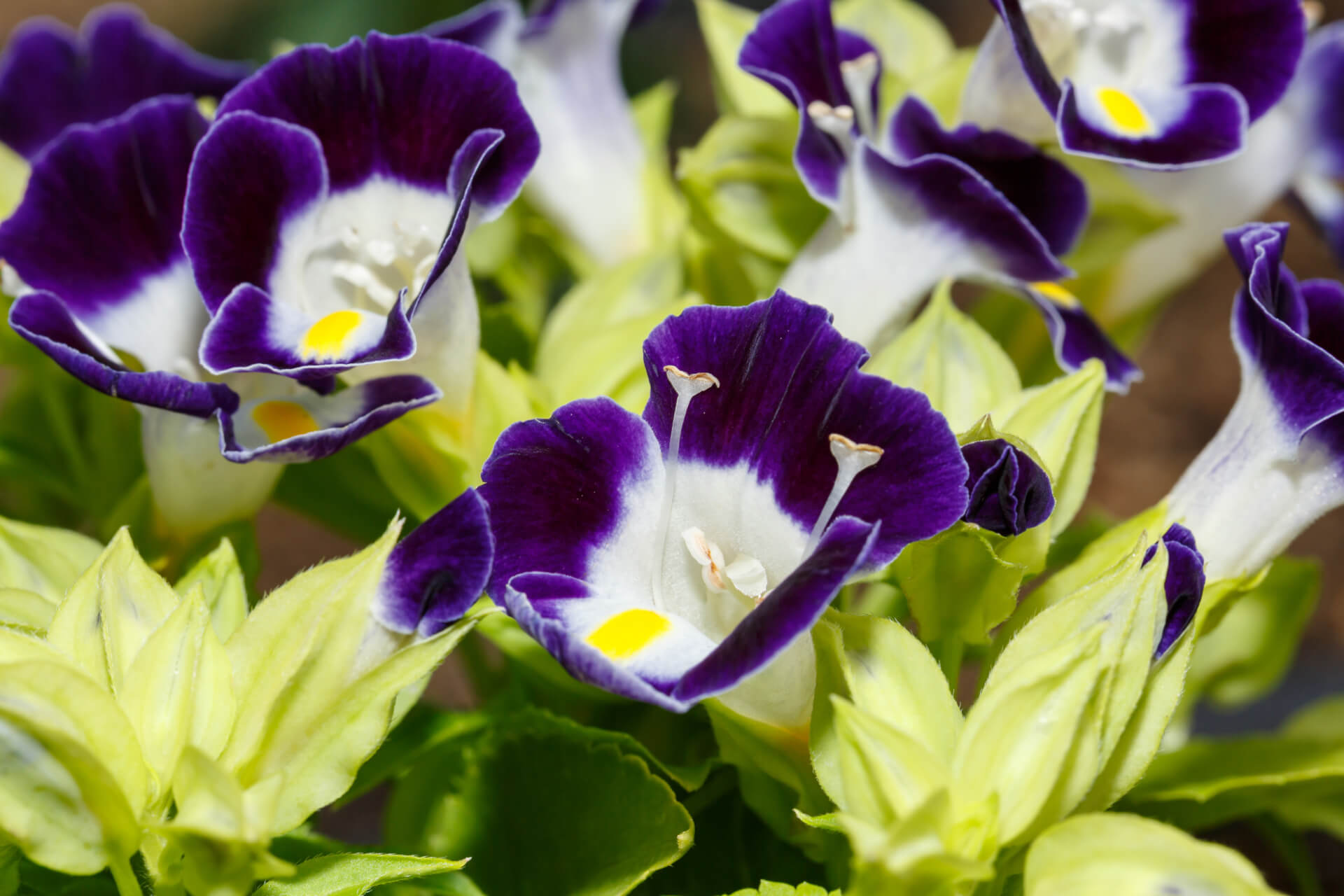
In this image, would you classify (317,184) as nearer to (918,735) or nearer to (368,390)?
A: (368,390)

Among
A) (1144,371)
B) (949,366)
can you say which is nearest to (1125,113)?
(949,366)

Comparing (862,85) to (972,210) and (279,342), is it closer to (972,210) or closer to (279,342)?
(972,210)

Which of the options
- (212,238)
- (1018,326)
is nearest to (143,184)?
(212,238)

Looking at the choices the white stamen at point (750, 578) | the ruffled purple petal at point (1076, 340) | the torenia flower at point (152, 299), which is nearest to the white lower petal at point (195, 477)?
the torenia flower at point (152, 299)

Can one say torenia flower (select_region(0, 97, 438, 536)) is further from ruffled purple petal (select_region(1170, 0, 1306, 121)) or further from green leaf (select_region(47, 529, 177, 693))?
ruffled purple petal (select_region(1170, 0, 1306, 121))

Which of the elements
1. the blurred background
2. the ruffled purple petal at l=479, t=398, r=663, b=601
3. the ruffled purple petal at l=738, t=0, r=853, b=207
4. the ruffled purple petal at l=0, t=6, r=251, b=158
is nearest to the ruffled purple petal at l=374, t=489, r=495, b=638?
the ruffled purple petal at l=479, t=398, r=663, b=601

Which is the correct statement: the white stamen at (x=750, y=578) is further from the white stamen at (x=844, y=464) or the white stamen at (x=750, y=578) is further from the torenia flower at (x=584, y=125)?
the torenia flower at (x=584, y=125)
